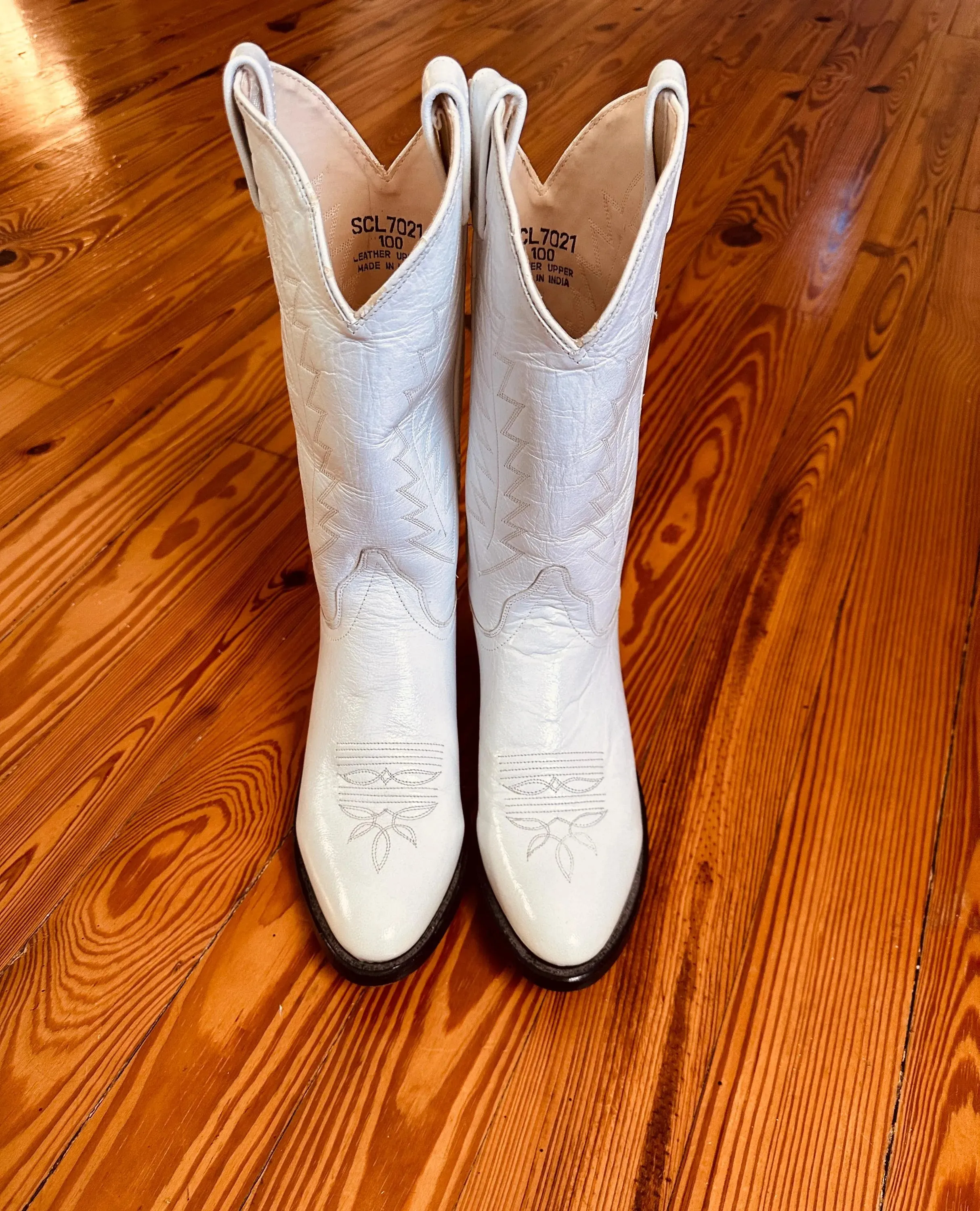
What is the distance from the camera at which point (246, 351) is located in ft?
3.83

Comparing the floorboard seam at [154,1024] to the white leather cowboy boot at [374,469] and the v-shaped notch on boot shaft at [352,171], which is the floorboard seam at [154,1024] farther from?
the v-shaped notch on boot shaft at [352,171]

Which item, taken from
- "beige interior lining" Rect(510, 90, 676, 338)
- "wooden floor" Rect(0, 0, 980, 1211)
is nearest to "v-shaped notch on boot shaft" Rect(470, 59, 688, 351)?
"beige interior lining" Rect(510, 90, 676, 338)

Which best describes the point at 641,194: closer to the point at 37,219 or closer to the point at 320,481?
the point at 320,481

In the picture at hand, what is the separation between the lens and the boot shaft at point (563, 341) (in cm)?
51

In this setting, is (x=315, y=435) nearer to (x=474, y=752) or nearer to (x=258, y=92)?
(x=258, y=92)

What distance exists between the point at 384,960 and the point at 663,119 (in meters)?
0.56

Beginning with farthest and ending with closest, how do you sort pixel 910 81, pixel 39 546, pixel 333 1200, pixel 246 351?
pixel 910 81, pixel 246 351, pixel 39 546, pixel 333 1200

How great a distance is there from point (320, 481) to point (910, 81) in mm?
1881

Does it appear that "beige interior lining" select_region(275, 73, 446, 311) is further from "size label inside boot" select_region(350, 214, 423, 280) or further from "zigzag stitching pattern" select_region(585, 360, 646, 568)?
"zigzag stitching pattern" select_region(585, 360, 646, 568)

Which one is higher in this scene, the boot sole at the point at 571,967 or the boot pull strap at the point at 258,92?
the boot pull strap at the point at 258,92

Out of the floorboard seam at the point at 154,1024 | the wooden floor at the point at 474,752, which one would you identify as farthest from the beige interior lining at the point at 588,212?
the floorboard seam at the point at 154,1024

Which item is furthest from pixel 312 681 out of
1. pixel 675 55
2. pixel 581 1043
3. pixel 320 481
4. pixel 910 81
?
pixel 910 81

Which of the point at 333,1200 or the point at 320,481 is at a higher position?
the point at 320,481

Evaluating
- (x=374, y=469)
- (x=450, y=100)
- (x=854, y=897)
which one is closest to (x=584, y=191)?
(x=450, y=100)
